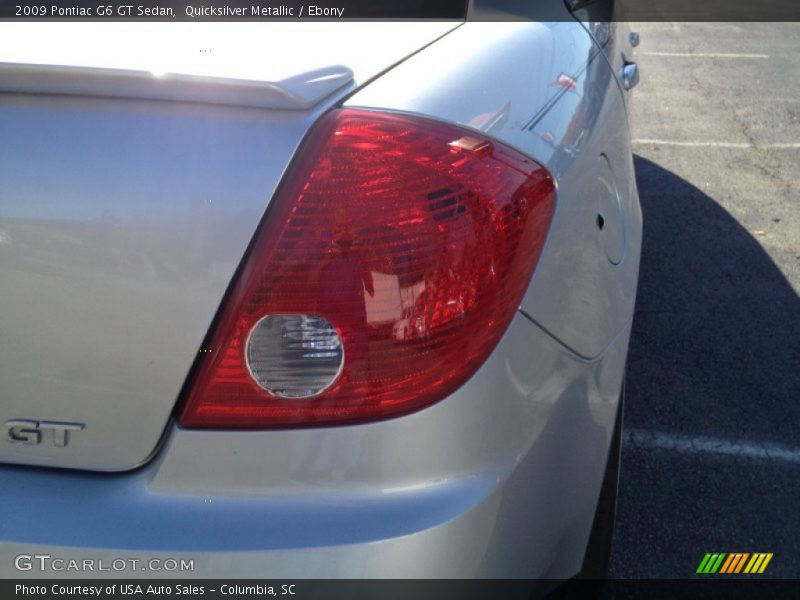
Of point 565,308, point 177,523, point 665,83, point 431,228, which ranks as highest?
point 431,228

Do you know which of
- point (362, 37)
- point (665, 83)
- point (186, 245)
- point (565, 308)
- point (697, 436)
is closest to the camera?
point (186, 245)

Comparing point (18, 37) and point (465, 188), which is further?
point (18, 37)

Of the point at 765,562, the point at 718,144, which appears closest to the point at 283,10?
the point at 765,562

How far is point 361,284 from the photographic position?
142 cm

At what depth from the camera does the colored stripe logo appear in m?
2.70

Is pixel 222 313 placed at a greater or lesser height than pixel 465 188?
lesser

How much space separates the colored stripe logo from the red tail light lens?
1.57 metres

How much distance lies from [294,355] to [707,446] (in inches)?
86.4

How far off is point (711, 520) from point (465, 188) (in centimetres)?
185

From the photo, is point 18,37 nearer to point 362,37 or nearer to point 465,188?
point 362,37

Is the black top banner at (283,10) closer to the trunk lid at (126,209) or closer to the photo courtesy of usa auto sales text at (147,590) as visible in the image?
the trunk lid at (126,209)

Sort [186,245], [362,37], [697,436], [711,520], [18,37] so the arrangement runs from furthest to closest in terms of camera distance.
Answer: [697,436] < [711,520] < [362,37] < [18,37] < [186,245]

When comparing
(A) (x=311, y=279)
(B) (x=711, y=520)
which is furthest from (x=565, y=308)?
(B) (x=711, y=520)

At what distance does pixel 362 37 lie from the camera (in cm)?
183
